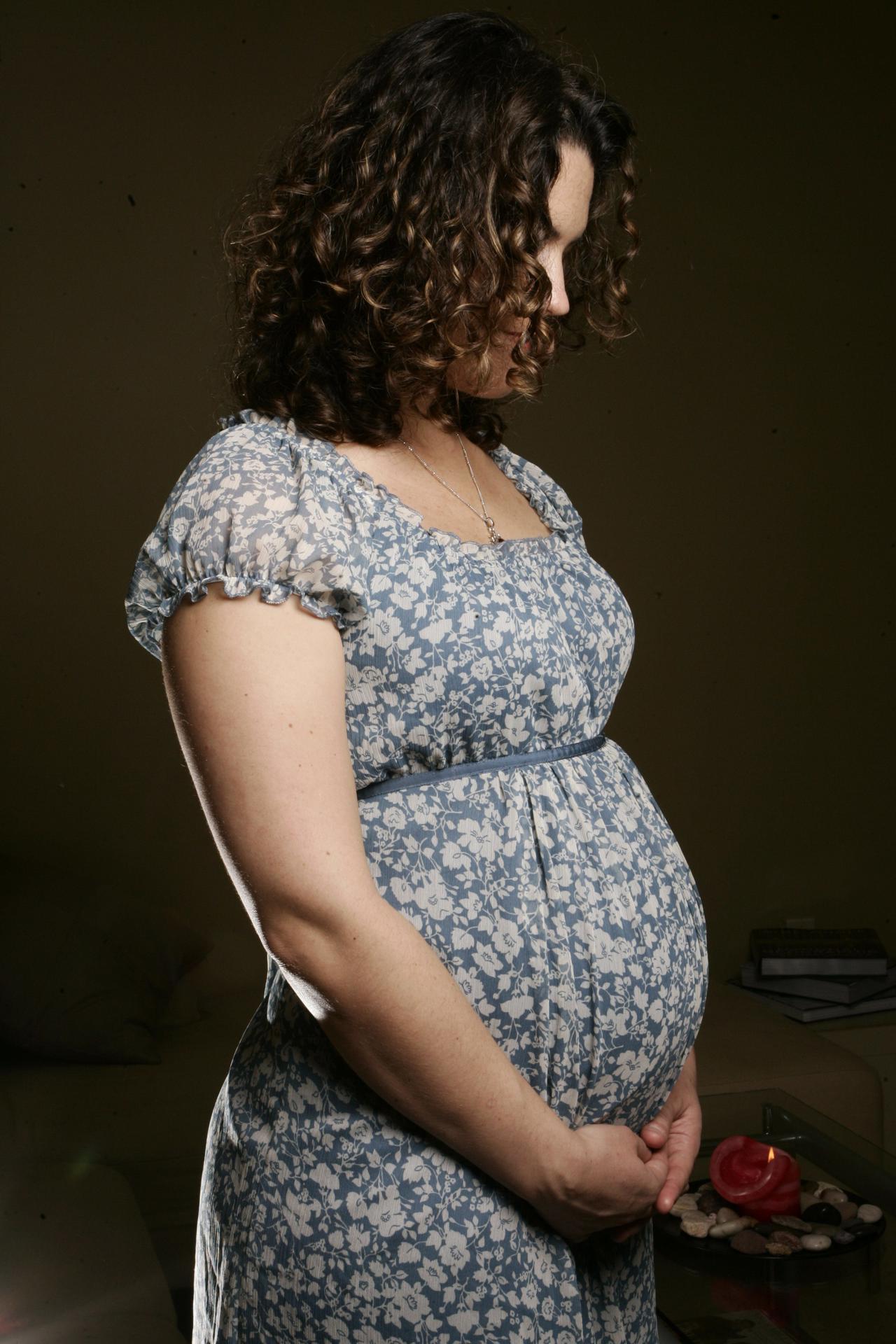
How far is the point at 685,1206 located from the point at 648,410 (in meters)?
1.79

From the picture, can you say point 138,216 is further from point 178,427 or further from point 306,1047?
point 306,1047

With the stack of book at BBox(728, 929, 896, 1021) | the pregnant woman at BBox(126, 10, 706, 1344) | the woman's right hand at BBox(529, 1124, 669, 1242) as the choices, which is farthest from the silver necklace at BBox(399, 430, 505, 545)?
the stack of book at BBox(728, 929, 896, 1021)

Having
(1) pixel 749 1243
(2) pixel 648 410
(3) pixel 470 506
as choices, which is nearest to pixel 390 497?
(3) pixel 470 506

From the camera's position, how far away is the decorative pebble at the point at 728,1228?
4.95 feet

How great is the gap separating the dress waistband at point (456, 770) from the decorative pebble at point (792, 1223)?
0.89 metres

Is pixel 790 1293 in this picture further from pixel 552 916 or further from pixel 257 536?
pixel 257 536

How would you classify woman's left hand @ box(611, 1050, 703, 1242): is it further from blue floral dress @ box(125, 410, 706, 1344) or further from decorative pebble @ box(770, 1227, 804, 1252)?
decorative pebble @ box(770, 1227, 804, 1252)

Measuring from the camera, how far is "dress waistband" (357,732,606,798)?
86 centimetres

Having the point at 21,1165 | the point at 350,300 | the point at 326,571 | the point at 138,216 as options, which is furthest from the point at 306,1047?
the point at 138,216

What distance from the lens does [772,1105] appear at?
1.88 m

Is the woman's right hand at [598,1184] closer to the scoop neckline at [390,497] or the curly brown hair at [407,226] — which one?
the scoop neckline at [390,497]

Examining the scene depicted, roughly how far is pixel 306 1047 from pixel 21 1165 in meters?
1.40

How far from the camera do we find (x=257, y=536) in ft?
2.54

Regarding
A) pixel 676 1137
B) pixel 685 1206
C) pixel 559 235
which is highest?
pixel 559 235
